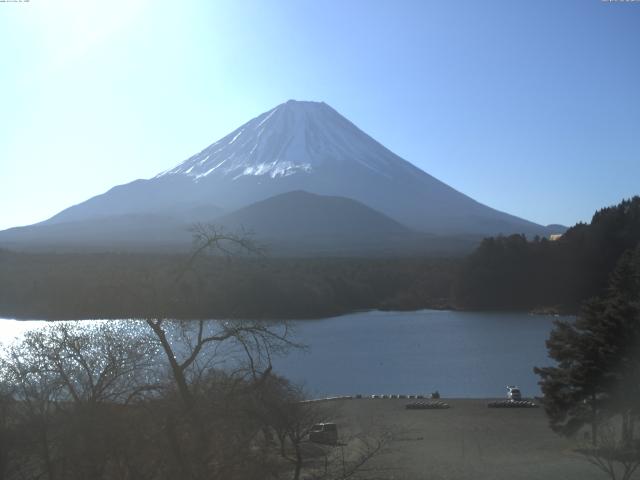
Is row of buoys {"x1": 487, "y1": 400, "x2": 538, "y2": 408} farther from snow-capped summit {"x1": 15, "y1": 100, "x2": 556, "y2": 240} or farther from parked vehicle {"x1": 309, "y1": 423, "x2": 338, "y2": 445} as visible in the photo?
snow-capped summit {"x1": 15, "y1": 100, "x2": 556, "y2": 240}

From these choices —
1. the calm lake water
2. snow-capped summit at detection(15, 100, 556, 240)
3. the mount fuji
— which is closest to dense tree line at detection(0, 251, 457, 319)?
the calm lake water

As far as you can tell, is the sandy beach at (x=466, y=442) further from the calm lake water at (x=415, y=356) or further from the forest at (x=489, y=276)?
the forest at (x=489, y=276)

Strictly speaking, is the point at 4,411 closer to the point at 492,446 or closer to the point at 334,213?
the point at 492,446

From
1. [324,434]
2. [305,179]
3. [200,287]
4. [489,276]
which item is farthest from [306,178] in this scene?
[200,287]

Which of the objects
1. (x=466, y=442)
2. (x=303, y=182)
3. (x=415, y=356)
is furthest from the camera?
(x=303, y=182)

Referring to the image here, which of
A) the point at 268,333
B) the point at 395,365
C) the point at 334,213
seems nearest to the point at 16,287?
the point at 395,365

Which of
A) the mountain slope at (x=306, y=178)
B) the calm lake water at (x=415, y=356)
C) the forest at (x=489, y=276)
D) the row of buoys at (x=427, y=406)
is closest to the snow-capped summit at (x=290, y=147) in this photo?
the mountain slope at (x=306, y=178)

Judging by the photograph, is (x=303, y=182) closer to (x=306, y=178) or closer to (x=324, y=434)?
(x=306, y=178)
